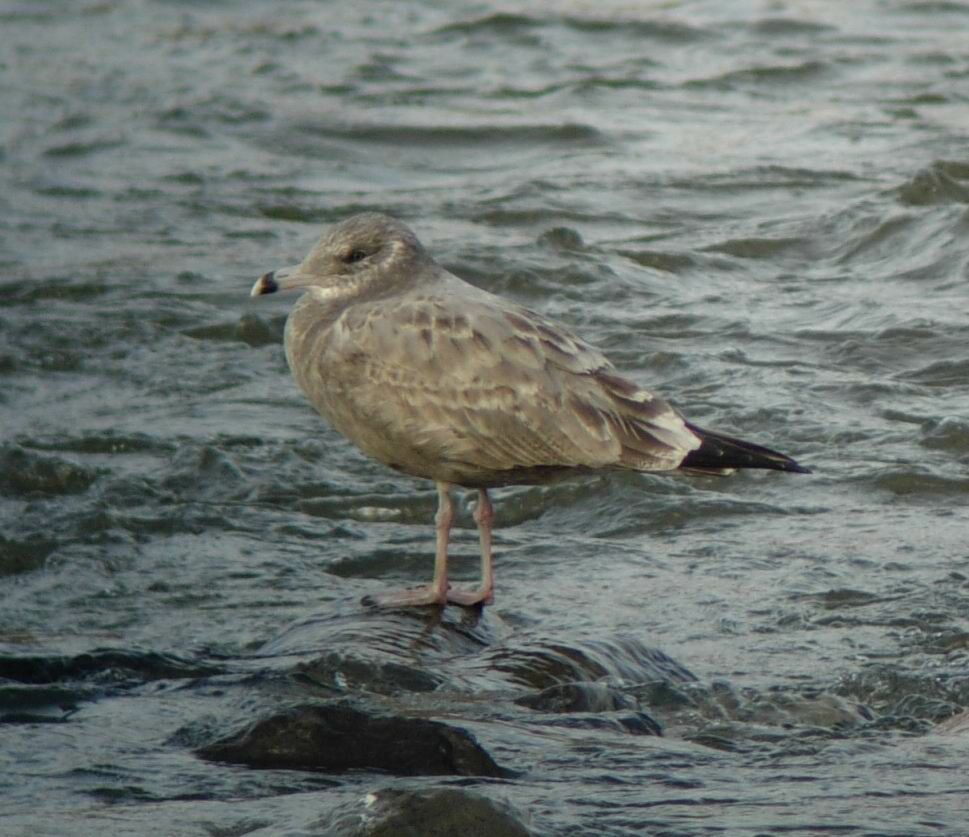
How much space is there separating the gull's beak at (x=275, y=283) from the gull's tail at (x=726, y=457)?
138 centimetres

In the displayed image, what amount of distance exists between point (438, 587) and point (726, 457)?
0.98 m

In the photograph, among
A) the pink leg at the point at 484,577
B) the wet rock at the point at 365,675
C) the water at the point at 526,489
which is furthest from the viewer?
the pink leg at the point at 484,577

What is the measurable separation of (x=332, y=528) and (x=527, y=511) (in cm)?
77

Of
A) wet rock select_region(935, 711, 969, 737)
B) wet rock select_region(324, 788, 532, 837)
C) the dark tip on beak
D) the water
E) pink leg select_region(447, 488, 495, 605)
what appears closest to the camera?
wet rock select_region(324, 788, 532, 837)

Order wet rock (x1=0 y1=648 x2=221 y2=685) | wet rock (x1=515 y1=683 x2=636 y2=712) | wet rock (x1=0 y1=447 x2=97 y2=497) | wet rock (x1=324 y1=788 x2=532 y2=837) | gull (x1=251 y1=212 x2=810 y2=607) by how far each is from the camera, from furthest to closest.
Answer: wet rock (x1=0 y1=447 x2=97 y2=497) → gull (x1=251 y1=212 x2=810 y2=607) → wet rock (x1=0 y1=648 x2=221 y2=685) → wet rock (x1=515 y1=683 x2=636 y2=712) → wet rock (x1=324 y1=788 x2=532 y2=837)

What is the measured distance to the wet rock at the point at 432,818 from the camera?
4.20 m

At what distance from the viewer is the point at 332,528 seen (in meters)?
7.32

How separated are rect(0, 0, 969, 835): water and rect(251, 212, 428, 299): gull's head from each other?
102cm

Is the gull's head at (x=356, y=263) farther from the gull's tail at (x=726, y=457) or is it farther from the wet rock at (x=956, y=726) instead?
the wet rock at (x=956, y=726)

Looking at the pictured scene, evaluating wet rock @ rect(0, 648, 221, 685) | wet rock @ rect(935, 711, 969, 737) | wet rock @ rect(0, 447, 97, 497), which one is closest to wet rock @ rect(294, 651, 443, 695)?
wet rock @ rect(0, 648, 221, 685)

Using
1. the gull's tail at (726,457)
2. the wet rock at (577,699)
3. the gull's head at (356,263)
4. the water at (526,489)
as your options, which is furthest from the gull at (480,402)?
the wet rock at (577,699)

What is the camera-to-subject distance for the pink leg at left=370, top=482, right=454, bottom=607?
239 inches

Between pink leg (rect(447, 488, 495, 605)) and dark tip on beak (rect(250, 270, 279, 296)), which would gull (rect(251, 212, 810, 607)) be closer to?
pink leg (rect(447, 488, 495, 605))

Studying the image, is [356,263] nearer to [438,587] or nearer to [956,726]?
[438,587]
